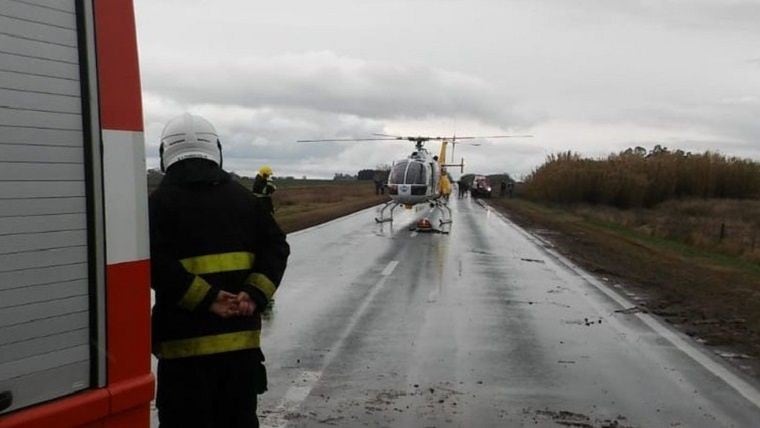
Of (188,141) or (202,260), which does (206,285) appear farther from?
(188,141)

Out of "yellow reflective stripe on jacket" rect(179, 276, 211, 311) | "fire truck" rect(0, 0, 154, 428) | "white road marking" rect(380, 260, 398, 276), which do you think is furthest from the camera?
"white road marking" rect(380, 260, 398, 276)

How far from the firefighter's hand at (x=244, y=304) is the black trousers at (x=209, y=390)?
196 mm

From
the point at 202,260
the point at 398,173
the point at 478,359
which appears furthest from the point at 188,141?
the point at 398,173

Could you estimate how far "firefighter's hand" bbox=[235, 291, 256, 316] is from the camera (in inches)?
132

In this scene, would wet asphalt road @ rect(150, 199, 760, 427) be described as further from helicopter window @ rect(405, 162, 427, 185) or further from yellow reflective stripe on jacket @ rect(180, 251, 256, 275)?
helicopter window @ rect(405, 162, 427, 185)

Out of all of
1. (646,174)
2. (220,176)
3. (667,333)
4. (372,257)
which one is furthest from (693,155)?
(220,176)

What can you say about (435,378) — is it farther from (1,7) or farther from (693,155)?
(693,155)

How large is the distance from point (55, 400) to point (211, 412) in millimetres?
1426

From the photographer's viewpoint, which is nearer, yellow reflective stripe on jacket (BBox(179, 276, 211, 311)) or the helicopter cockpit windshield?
yellow reflective stripe on jacket (BBox(179, 276, 211, 311))

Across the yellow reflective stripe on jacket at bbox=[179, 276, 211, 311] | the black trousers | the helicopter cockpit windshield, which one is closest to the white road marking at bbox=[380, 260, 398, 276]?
the black trousers

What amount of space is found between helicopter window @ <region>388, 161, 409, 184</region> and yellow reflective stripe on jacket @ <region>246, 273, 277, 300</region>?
87.2 feet

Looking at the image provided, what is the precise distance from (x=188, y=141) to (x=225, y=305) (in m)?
0.72

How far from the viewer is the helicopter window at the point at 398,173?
30.1m

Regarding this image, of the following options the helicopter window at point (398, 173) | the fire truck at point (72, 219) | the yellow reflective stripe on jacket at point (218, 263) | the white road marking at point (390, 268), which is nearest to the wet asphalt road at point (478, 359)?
the white road marking at point (390, 268)
